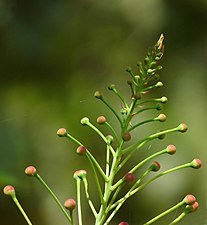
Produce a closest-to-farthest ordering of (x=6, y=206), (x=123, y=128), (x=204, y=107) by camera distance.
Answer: (x=123, y=128) < (x=6, y=206) < (x=204, y=107)

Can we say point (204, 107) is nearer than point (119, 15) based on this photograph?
Yes

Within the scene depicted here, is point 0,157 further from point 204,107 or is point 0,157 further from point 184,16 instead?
point 184,16

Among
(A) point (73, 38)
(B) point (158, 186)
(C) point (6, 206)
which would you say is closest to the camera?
(C) point (6, 206)

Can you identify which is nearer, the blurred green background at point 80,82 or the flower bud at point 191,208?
the flower bud at point 191,208

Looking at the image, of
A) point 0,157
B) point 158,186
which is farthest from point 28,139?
point 158,186

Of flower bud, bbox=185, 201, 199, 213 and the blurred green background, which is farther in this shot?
the blurred green background

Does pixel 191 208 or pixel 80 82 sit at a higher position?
pixel 80 82

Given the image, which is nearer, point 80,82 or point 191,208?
point 191,208

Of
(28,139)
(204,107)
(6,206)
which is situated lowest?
(204,107)
